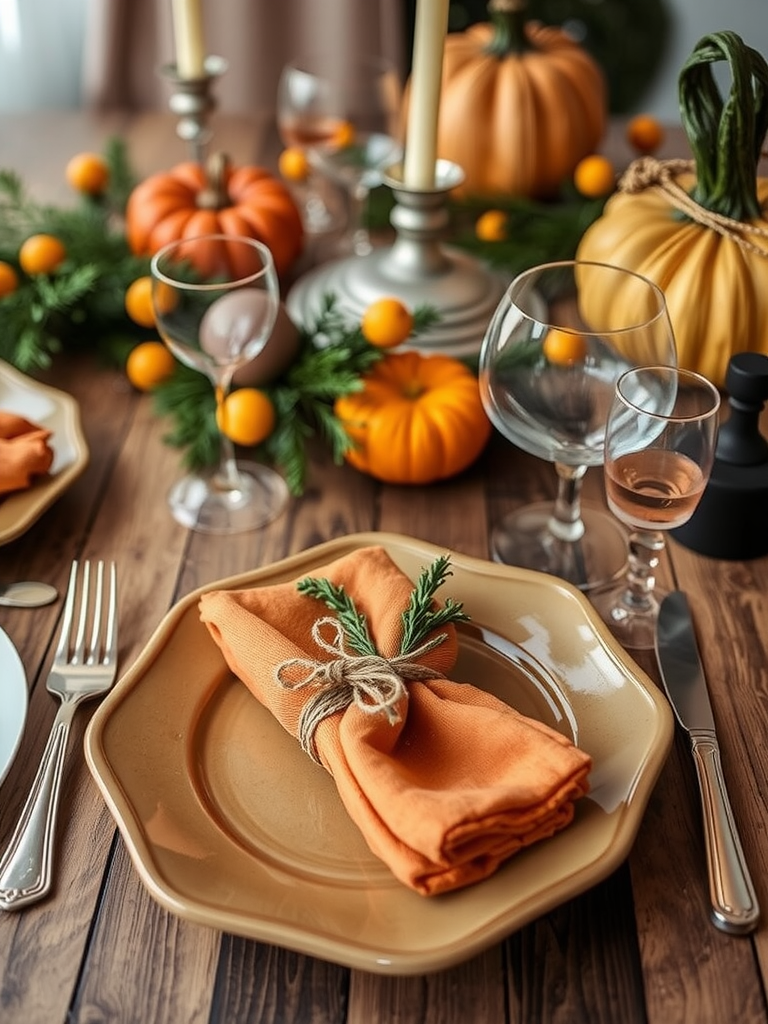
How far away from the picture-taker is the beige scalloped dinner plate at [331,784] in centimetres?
68

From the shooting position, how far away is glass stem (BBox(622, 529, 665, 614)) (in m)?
0.98

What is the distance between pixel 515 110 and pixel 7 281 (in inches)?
30.8

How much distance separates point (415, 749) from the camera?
0.78 m

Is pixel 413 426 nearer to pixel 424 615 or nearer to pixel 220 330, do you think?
pixel 220 330

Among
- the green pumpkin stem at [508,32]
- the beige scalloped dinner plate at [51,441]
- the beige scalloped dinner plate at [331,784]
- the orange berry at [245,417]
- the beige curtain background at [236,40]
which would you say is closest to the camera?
the beige scalloped dinner plate at [331,784]

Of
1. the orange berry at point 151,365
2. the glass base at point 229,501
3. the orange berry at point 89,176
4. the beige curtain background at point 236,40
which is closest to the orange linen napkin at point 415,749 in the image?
the glass base at point 229,501

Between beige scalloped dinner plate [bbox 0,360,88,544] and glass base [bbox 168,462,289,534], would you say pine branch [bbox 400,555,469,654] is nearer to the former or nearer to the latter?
glass base [bbox 168,462,289,534]

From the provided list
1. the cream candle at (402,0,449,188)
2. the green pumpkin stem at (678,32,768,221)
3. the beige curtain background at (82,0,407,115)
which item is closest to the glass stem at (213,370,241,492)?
the cream candle at (402,0,449,188)

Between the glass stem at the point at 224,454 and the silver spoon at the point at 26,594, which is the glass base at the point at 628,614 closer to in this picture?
the glass stem at the point at 224,454

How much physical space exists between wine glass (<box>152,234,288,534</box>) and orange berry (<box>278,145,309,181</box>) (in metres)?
0.51

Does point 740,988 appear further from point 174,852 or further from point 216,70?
point 216,70

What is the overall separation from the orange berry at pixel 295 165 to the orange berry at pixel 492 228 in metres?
0.31

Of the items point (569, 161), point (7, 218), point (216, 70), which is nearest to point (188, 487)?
point (7, 218)

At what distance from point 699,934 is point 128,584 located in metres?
0.59
